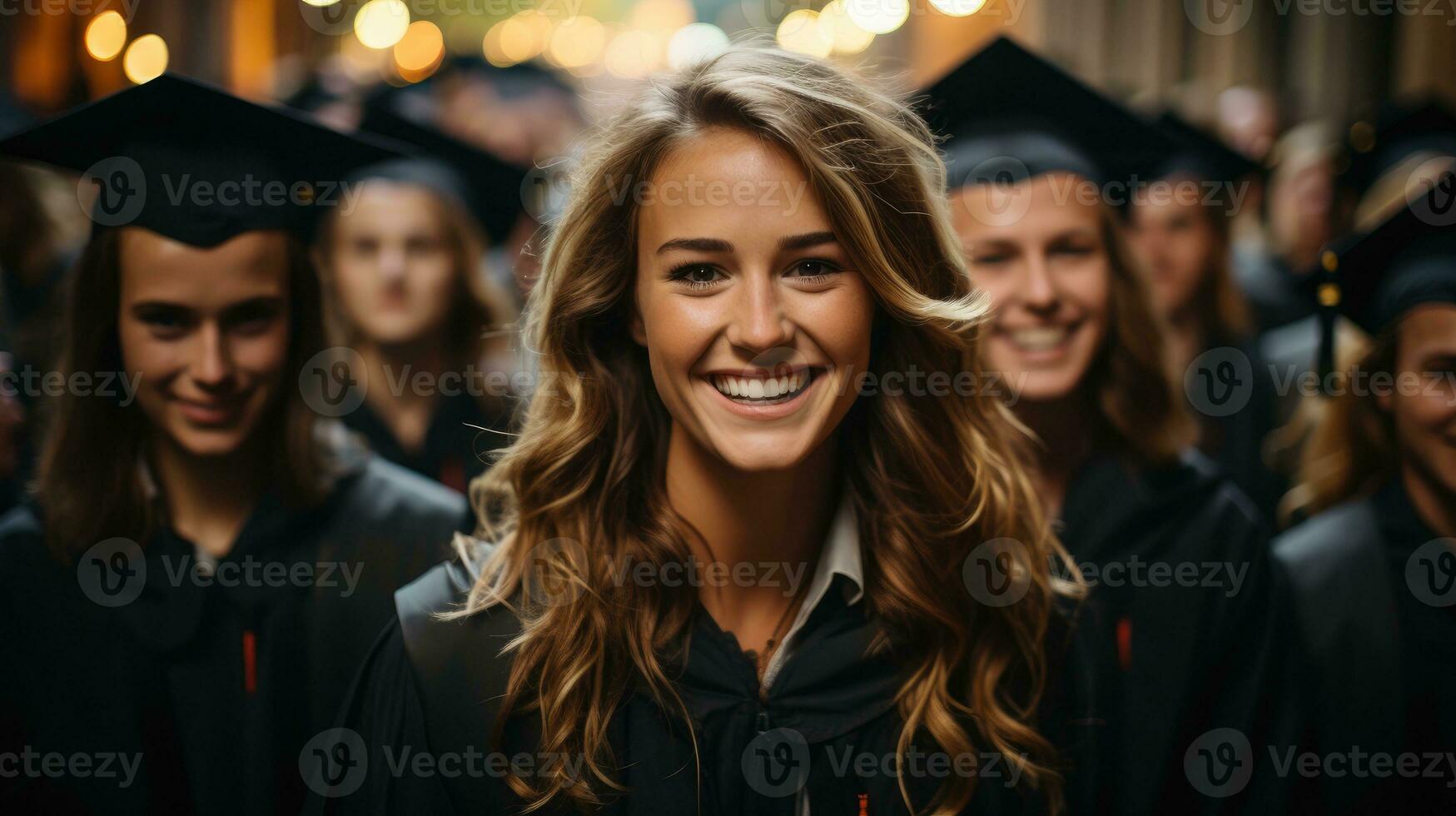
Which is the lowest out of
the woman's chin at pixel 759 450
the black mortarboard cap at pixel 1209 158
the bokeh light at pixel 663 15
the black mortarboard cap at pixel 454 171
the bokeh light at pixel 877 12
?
the woman's chin at pixel 759 450

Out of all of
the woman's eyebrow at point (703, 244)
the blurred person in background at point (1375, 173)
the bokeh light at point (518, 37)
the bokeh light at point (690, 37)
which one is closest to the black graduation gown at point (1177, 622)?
the blurred person in background at point (1375, 173)

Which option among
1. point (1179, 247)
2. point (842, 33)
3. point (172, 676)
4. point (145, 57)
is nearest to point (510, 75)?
point (145, 57)

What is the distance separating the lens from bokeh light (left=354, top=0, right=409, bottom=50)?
9.30 m

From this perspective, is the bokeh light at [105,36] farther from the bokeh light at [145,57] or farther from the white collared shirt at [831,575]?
the white collared shirt at [831,575]

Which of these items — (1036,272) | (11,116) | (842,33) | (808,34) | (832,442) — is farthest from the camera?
(808,34)

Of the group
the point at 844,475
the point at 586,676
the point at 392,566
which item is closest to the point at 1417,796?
the point at 844,475

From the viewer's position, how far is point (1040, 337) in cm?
312

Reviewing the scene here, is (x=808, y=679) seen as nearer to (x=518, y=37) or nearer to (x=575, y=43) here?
(x=575, y=43)

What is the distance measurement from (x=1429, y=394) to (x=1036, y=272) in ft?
3.18

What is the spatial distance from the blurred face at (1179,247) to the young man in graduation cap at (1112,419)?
1520 millimetres

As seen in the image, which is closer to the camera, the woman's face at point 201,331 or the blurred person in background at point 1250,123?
the woman's face at point 201,331

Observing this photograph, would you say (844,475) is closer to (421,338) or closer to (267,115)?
(267,115)

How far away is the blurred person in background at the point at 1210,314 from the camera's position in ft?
14.7

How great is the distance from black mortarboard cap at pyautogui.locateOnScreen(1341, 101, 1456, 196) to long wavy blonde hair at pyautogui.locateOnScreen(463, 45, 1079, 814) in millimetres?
2590
